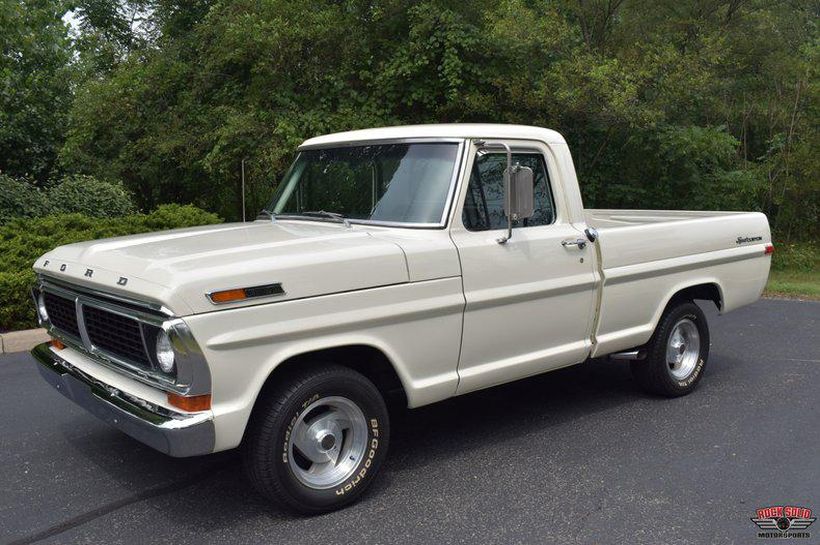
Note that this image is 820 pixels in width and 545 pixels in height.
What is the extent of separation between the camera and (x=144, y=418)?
11.4ft

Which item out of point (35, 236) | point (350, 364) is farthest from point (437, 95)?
point (350, 364)

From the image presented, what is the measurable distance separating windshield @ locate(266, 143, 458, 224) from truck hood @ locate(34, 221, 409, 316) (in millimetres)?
274

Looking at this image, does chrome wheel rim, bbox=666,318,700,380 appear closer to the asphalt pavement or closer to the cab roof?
the asphalt pavement

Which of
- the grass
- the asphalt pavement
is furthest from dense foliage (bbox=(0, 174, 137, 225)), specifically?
the grass

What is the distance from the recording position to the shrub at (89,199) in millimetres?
11656

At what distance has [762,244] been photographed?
631 cm

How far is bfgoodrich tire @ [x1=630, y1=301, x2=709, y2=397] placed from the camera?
566 cm

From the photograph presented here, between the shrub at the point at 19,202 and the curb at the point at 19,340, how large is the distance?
404 centimetres

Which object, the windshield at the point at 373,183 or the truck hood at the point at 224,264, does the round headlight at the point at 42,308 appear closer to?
the truck hood at the point at 224,264

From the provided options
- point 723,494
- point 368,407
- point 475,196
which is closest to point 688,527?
point 723,494

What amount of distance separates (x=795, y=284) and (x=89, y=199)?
37.5ft

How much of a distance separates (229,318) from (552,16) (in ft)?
35.9

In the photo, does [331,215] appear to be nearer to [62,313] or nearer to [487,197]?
[487,197]

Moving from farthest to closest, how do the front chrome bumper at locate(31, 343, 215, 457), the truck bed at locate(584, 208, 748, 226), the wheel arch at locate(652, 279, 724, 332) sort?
1. the truck bed at locate(584, 208, 748, 226)
2. the wheel arch at locate(652, 279, 724, 332)
3. the front chrome bumper at locate(31, 343, 215, 457)
